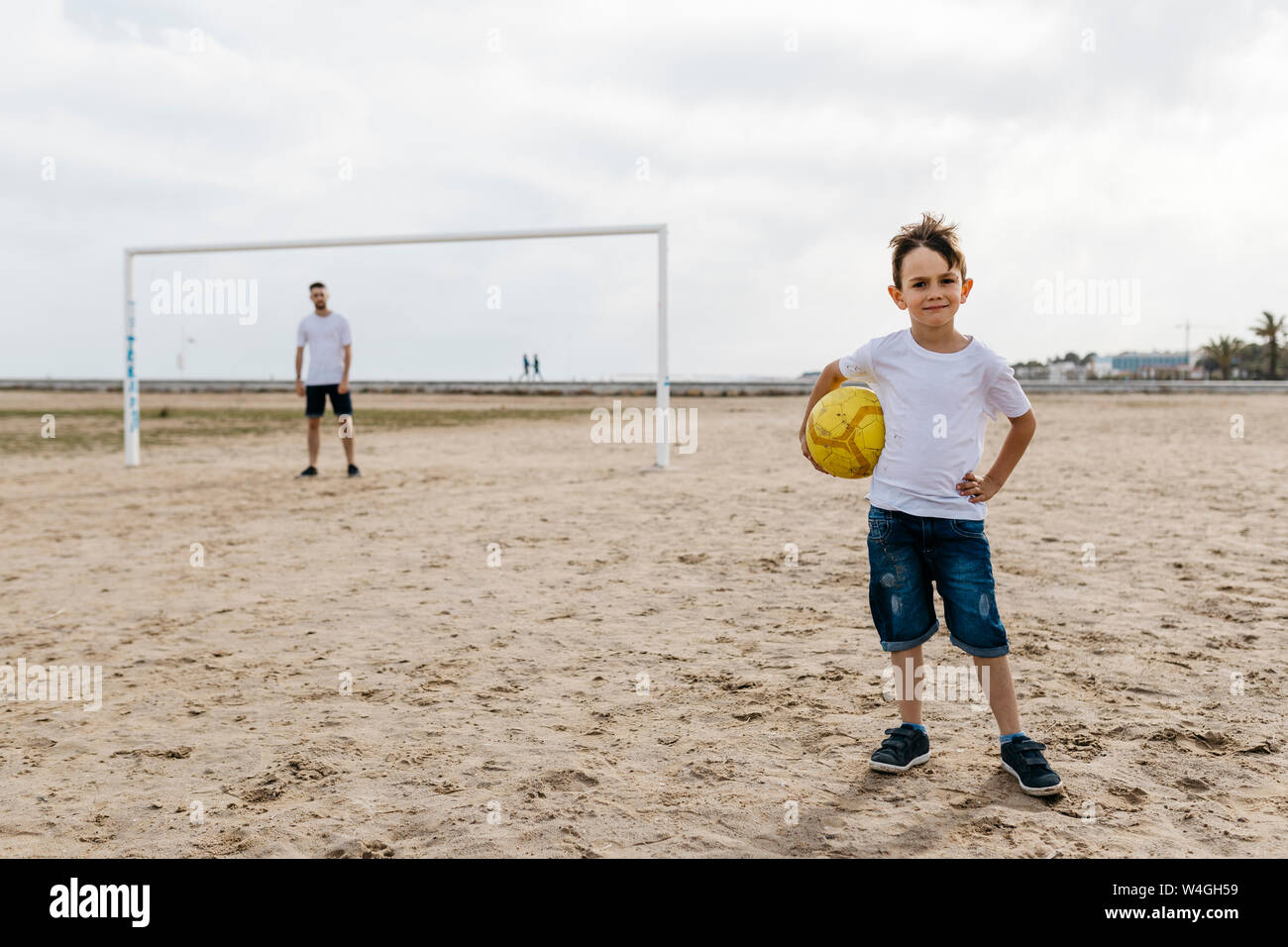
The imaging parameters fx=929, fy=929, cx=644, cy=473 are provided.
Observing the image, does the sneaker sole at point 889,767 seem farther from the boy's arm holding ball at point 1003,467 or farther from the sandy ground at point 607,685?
the boy's arm holding ball at point 1003,467

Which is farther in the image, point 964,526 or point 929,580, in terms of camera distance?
point 929,580

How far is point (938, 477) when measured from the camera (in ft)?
8.79

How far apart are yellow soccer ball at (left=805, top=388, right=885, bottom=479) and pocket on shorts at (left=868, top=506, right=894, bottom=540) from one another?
0.63ft

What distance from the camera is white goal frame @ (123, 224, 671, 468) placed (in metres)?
11.1

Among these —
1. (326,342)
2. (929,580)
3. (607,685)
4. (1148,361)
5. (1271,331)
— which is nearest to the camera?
(929,580)

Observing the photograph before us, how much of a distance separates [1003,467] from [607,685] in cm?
168

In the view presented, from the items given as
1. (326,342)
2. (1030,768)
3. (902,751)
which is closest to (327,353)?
(326,342)

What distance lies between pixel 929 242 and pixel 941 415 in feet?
1.65

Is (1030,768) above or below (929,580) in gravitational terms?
below

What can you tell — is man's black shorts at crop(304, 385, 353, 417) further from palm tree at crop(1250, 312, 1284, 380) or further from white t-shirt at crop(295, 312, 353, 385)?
palm tree at crop(1250, 312, 1284, 380)

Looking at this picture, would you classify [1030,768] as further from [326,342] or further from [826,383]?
[326,342]

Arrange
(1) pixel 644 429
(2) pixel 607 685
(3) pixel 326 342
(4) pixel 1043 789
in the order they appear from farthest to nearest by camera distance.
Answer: (1) pixel 644 429, (3) pixel 326 342, (2) pixel 607 685, (4) pixel 1043 789
